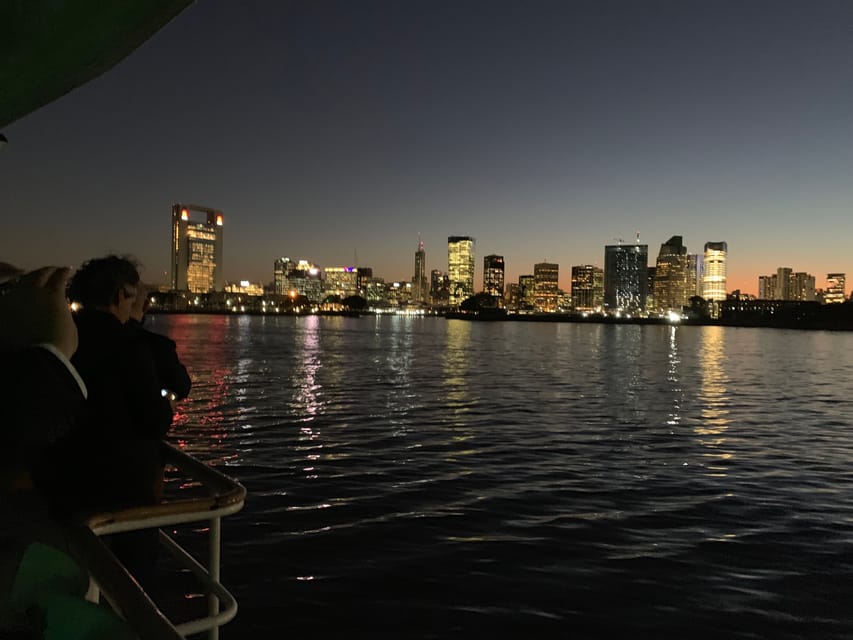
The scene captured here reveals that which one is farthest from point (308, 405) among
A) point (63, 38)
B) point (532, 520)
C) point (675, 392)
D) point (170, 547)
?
point (63, 38)

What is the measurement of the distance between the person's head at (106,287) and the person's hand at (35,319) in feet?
6.10

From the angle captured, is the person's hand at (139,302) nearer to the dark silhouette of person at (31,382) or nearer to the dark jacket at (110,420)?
the dark jacket at (110,420)

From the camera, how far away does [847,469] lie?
1288cm

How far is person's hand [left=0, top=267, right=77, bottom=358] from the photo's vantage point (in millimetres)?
1284

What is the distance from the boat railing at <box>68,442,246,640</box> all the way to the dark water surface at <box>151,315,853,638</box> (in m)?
3.66

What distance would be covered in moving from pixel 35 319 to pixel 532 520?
339 inches

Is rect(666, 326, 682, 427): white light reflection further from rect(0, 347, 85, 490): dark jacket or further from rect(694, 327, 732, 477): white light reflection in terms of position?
rect(0, 347, 85, 490): dark jacket

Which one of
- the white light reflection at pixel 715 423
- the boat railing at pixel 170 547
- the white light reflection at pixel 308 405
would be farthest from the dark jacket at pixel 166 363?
the white light reflection at pixel 715 423

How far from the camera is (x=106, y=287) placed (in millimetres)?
3156

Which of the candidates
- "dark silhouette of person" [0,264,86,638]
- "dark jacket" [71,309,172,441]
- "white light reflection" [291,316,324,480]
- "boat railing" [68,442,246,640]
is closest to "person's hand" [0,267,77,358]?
"dark silhouette of person" [0,264,86,638]

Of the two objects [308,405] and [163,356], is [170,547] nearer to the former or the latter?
[163,356]

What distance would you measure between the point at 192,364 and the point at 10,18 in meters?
42.2

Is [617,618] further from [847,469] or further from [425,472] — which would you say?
[847,469]

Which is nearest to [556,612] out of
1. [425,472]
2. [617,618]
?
[617,618]
